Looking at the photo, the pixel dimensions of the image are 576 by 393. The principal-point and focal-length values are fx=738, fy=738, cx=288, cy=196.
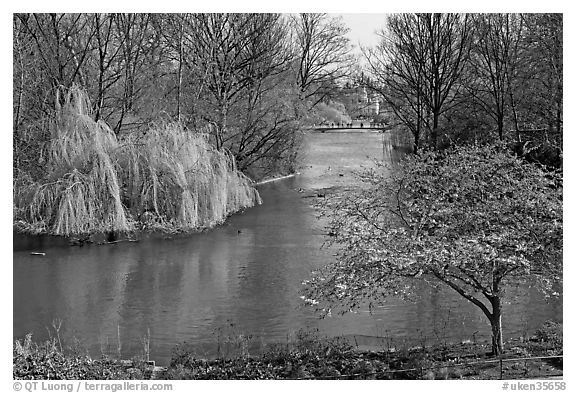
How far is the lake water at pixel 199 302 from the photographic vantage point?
8062 mm

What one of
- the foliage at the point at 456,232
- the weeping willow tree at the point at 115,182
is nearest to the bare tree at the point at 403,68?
the weeping willow tree at the point at 115,182

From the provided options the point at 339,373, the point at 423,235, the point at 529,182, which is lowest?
the point at 339,373

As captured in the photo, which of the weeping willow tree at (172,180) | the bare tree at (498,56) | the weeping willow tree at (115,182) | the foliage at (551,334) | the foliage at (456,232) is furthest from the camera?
the bare tree at (498,56)

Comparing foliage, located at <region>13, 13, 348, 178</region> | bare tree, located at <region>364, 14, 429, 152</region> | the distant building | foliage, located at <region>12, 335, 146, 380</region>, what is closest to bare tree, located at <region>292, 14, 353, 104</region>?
the distant building

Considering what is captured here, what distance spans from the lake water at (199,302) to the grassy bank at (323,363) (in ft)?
1.41

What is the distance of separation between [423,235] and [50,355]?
→ 12.1 ft

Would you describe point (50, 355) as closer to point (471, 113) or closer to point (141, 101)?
point (141, 101)

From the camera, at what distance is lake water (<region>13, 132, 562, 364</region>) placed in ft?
26.5

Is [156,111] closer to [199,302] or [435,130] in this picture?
[435,130]

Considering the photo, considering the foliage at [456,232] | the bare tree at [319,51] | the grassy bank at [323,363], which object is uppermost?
the bare tree at [319,51]

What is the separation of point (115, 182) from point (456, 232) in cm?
735

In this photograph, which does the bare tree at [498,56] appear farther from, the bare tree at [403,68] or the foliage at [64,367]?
the foliage at [64,367]

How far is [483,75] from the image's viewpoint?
1864 centimetres

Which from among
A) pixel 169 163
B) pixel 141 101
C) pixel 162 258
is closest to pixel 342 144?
pixel 141 101
